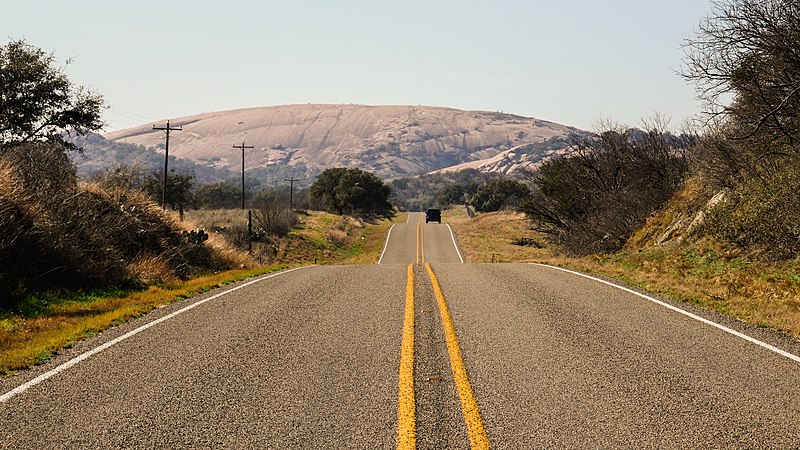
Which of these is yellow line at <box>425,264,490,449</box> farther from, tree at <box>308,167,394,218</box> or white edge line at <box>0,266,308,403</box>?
tree at <box>308,167,394,218</box>

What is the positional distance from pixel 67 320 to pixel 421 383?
7.10 meters

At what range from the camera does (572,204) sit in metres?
34.1

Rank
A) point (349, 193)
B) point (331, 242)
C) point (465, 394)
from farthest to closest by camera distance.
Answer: point (349, 193) < point (331, 242) < point (465, 394)

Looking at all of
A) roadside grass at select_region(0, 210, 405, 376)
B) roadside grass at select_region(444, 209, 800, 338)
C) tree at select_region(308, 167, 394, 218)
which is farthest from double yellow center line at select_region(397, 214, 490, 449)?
tree at select_region(308, 167, 394, 218)

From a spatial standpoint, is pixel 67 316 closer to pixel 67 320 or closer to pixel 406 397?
pixel 67 320

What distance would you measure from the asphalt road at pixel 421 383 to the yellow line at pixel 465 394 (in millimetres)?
29

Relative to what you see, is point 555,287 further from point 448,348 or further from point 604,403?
point 604,403

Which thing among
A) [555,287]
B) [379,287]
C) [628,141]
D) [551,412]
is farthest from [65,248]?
[628,141]

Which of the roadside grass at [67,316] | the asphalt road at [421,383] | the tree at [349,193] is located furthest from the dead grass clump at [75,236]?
the tree at [349,193]

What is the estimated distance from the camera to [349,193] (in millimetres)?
92875

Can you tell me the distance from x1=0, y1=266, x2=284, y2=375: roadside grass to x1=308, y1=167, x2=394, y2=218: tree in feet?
261

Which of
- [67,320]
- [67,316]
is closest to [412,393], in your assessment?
[67,320]

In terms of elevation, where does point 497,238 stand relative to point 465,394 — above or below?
below

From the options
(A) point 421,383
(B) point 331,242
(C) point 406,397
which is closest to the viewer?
(C) point 406,397
